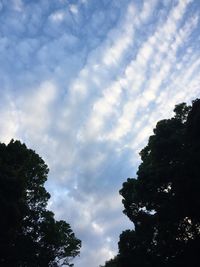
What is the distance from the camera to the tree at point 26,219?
27.0m

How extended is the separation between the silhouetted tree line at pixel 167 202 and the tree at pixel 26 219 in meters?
5.31

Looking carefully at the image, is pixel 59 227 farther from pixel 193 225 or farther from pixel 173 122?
pixel 173 122

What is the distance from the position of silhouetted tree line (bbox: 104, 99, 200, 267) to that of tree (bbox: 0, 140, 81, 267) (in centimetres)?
531

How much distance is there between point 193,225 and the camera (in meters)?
28.8

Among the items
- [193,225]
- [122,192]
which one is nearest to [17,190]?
[122,192]

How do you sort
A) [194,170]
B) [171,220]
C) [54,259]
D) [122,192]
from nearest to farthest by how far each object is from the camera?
[194,170]
[171,220]
[54,259]
[122,192]

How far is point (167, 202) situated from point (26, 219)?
11.7 m

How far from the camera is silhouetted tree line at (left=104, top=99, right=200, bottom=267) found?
27359 mm

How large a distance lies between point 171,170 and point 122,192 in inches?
241

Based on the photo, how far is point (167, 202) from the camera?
1141 inches

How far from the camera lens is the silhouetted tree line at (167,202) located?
2736 centimetres

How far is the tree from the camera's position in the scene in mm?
27000

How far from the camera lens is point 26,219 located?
1223 inches

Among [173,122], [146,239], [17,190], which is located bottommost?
[146,239]
